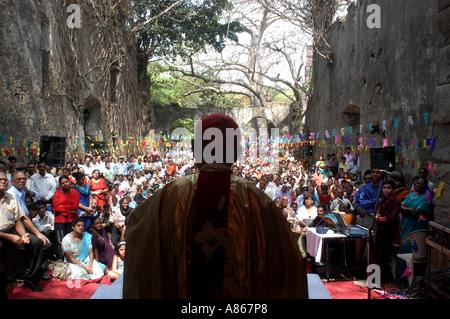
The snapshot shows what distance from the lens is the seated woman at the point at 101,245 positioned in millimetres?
5750

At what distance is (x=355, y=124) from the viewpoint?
536 inches

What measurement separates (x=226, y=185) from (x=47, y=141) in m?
7.63

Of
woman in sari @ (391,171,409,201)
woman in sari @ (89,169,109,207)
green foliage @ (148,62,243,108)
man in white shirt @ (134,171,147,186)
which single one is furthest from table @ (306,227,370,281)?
green foliage @ (148,62,243,108)

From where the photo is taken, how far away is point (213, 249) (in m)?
1.94

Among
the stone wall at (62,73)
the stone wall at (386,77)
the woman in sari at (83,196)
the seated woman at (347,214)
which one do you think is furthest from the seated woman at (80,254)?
the stone wall at (386,77)

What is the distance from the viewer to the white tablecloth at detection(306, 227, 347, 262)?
17.9ft

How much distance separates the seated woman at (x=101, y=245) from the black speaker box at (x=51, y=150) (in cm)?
318

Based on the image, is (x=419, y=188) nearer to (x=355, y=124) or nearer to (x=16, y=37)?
(x=16, y=37)

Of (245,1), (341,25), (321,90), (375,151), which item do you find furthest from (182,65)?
(375,151)

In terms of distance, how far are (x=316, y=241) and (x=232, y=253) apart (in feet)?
13.0

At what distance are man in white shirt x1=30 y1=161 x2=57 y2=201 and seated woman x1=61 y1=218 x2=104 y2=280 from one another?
1727 millimetres

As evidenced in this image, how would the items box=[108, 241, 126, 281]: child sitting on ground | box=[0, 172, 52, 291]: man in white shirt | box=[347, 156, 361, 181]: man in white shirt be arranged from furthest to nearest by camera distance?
1. box=[347, 156, 361, 181]: man in white shirt
2. box=[108, 241, 126, 281]: child sitting on ground
3. box=[0, 172, 52, 291]: man in white shirt

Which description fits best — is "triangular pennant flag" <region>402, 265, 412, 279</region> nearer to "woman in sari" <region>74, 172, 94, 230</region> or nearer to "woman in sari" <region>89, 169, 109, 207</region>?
"woman in sari" <region>74, 172, 94, 230</region>

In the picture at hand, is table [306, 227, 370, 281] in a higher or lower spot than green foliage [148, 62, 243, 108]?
lower
